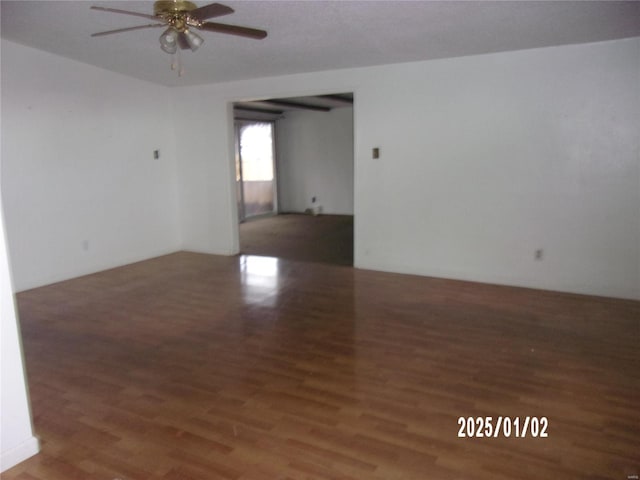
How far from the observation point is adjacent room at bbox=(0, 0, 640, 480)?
2088 millimetres

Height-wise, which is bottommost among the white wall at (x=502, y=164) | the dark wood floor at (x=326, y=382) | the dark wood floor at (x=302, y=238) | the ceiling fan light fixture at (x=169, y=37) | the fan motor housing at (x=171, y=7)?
the dark wood floor at (x=326, y=382)

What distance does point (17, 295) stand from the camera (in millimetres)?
4391

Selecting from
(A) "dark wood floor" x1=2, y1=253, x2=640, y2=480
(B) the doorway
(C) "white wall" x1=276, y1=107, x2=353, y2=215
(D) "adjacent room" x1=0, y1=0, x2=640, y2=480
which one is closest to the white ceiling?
Answer: (D) "adjacent room" x1=0, y1=0, x2=640, y2=480

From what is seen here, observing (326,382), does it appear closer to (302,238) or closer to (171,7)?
(171,7)

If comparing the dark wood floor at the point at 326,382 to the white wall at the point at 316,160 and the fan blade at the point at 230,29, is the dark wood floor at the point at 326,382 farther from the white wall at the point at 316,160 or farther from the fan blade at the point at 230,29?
the white wall at the point at 316,160

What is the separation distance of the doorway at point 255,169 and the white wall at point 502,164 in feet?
13.3

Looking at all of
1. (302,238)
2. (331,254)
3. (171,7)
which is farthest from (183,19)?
(302,238)

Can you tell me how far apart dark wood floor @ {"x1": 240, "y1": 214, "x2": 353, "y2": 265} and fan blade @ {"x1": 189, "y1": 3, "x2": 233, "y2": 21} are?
3521 millimetres

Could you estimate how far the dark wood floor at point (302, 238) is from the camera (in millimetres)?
6070

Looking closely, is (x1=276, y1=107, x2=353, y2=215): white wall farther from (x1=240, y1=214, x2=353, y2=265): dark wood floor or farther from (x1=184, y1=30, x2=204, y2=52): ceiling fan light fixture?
(x1=184, y1=30, x2=204, y2=52): ceiling fan light fixture

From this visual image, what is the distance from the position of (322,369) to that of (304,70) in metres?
3.56

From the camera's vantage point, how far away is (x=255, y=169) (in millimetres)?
9953

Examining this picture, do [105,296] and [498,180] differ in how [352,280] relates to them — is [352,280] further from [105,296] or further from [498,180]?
[105,296]

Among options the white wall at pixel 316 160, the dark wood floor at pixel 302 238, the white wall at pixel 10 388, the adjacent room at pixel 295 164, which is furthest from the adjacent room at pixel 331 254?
the white wall at pixel 316 160
